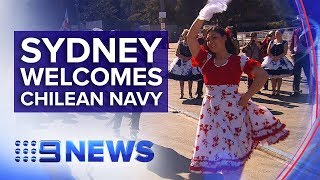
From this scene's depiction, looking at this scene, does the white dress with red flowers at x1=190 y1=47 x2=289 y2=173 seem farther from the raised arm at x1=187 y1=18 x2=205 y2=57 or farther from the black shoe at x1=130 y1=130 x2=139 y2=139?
the black shoe at x1=130 y1=130 x2=139 y2=139

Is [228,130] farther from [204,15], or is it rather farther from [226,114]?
[204,15]

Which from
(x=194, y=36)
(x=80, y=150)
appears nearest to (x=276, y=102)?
(x=194, y=36)

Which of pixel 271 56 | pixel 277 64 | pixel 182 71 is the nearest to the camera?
pixel 182 71

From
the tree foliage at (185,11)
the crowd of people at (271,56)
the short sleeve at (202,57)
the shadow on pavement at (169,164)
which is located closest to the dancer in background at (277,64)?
the crowd of people at (271,56)

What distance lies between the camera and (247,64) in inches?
117

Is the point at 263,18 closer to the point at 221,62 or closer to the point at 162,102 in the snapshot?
the point at 221,62

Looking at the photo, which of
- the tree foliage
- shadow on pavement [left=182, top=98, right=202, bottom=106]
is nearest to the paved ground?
the tree foliage

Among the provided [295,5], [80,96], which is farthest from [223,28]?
[80,96]

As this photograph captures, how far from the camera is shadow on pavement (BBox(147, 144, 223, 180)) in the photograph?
321cm

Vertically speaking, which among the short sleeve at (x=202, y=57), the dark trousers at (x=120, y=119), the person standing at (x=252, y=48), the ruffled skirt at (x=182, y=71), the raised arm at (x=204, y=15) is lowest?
the dark trousers at (x=120, y=119)

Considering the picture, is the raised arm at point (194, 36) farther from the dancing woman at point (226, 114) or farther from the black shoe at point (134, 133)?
the black shoe at point (134, 133)

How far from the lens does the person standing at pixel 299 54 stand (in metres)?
2.98

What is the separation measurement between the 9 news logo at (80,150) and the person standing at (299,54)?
928mm

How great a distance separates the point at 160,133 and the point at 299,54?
90 centimetres
